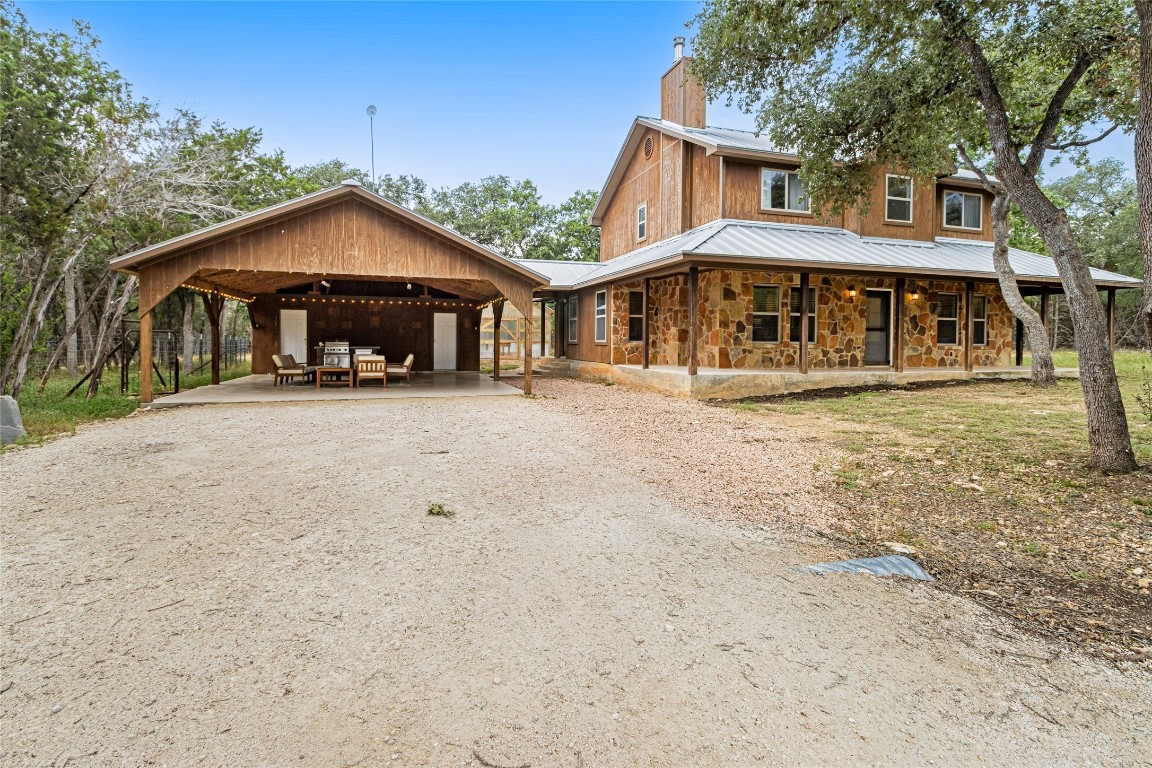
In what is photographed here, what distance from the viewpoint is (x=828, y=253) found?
12.4m

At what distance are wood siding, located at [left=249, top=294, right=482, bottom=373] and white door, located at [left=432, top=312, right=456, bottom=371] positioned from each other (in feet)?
0.41

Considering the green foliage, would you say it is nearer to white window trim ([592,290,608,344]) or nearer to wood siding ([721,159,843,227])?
wood siding ([721,159,843,227])

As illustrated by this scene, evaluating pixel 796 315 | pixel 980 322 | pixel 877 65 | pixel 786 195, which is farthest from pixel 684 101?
pixel 980 322

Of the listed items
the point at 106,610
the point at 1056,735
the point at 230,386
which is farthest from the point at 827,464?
the point at 230,386

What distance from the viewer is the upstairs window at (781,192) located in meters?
14.3

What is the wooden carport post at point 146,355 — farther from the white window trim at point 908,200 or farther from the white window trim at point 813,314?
the white window trim at point 908,200

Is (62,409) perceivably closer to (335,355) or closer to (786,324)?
(335,355)

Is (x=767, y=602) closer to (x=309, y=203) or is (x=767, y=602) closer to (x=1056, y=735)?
(x=1056, y=735)

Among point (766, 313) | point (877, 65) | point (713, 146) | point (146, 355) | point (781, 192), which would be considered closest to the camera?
point (877, 65)

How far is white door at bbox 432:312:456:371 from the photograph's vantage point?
18.4 meters

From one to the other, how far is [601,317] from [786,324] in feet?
17.3

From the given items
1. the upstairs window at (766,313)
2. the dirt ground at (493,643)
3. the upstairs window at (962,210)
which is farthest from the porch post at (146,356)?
the upstairs window at (962,210)

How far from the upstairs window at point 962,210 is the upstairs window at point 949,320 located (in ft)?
8.00

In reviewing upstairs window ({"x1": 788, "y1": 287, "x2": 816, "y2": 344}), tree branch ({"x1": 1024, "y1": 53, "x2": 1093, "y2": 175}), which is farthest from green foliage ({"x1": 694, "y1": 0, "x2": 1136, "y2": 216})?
upstairs window ({"x1": 788, "y1": 287, "x2": 816, "y2": 344})
